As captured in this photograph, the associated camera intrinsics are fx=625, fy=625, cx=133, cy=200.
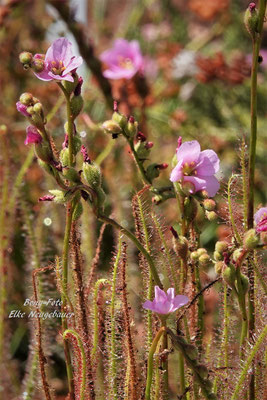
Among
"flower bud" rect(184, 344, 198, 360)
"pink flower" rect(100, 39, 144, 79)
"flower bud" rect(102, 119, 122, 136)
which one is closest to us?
"flower bud" rect(184, 344, 198, 360)

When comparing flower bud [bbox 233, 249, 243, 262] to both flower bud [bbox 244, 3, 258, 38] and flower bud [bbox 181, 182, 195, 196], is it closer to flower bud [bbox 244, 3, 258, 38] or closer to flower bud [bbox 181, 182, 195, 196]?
flower bud [bbox 181, 182, 195, 196]

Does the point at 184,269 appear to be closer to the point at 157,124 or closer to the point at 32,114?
the point at 32,114

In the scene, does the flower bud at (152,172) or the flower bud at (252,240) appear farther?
the flower bud at (152,172)

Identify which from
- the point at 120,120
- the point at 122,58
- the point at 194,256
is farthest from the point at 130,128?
the point at 122,58

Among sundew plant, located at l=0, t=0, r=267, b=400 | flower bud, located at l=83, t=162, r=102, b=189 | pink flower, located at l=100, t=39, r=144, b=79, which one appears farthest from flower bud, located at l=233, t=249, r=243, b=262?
pink flower, located at l=100, t=39, r=144, b=79

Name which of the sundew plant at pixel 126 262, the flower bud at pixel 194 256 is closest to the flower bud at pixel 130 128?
the sundew plant at pixel 126 262

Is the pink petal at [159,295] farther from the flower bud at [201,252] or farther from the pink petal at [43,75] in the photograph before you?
the pink petal at [43,75]

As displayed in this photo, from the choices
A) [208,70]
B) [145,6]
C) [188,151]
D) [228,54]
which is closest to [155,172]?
[188,151]
